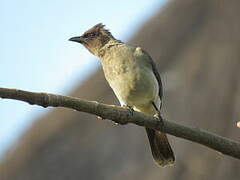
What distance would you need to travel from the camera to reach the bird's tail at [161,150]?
7.22 m

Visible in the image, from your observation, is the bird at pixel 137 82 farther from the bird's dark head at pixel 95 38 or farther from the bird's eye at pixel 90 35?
the bird's eye at pixel 90 35

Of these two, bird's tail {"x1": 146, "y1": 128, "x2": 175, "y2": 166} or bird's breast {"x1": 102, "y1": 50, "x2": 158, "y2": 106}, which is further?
bird's tail {"x1": 146, "y1": 128, "x2": 175, "y2": 166}

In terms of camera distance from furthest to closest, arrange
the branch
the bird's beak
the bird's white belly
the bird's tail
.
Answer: the bird's beak < the bird's tail < the bird's white belly < the branch

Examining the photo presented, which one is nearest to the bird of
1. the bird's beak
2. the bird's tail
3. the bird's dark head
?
the bird's tail

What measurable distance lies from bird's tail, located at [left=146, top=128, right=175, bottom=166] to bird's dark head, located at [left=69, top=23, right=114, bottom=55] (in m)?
1.19

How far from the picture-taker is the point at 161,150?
7312 millimetres

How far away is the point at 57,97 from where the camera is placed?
5289 mm

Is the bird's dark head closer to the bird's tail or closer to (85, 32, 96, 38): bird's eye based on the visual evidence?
(85, 32, 96, 38): bird's eye

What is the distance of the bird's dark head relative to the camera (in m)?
8.05

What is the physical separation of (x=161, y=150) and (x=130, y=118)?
180cm

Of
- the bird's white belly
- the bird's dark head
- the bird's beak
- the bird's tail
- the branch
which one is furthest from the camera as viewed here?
the bird's beak

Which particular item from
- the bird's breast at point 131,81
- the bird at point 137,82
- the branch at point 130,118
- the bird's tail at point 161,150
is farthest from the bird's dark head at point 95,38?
the branch at point 130,118

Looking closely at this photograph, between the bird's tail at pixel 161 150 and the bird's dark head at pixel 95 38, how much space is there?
119 centimetres

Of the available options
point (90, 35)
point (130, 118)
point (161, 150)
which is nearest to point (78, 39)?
point (90, 35)
